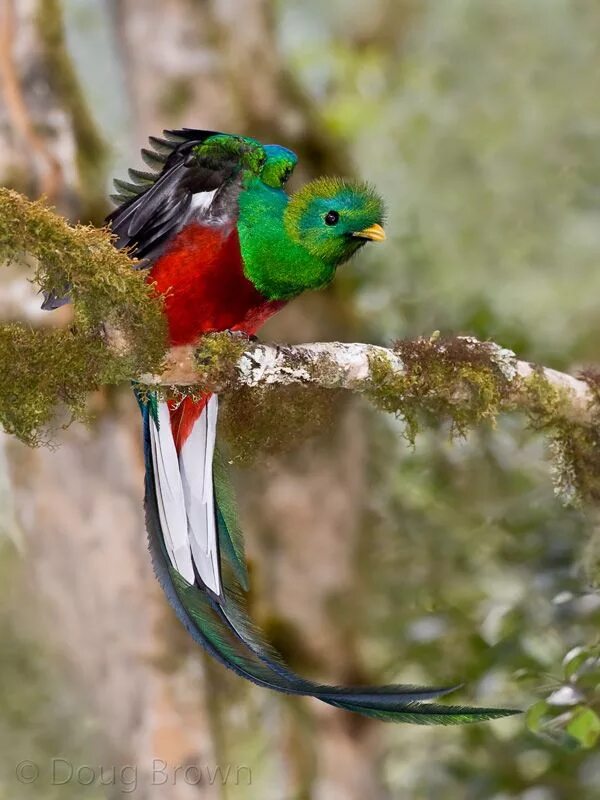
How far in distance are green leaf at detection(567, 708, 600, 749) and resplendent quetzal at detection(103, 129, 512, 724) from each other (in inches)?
30.8

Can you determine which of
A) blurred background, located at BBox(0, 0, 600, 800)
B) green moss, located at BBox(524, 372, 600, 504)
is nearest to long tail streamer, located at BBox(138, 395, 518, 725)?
blurred background, located at BBox(0, 0, 600, 800)

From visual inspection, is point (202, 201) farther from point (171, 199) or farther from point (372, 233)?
point (372, 233)

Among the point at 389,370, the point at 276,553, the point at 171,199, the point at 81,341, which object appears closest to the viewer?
the point at 81,341

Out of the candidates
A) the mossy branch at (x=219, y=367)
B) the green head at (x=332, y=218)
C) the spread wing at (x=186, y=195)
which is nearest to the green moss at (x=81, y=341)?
the mossy branch at (x=219, y=367)

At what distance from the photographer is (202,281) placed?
2477mm

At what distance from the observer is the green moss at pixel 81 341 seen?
6.74 ft

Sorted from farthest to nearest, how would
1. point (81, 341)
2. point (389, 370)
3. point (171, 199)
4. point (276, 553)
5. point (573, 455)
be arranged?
1. point (276, 553)
2. point (573, 455)
3. point (171, 199)
4. point (389, 370)
5. point (81, 341)

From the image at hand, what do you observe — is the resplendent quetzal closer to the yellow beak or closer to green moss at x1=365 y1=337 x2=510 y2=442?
the yellow beak

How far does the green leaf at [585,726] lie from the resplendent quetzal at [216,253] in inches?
30.8

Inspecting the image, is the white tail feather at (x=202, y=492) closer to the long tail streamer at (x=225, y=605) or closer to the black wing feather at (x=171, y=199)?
the long tail streamer at (x=225, y=605)

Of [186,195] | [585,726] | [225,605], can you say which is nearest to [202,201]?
[186,195]

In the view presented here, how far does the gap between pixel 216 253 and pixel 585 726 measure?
1385 millimetres

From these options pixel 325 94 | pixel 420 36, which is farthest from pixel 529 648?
pixel 420 36

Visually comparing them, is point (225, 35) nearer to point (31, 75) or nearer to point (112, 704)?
point (31, 75)
